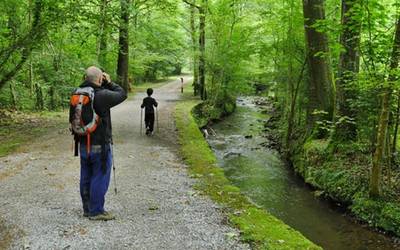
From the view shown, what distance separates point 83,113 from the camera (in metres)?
5.50

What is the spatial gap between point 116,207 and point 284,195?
4.72 meters

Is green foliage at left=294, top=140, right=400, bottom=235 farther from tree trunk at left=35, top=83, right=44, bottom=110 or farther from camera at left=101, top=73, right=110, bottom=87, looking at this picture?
tree trunk at left=35, top=83, right=44, bottom=110

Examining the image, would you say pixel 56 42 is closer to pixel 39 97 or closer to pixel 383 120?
pixel 39 97

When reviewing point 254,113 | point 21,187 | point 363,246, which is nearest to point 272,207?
point 363,246

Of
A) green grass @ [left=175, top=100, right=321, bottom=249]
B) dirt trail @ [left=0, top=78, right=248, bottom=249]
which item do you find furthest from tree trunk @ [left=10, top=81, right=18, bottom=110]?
green grass @ [left=175, top=100, right=321, bottom=249]

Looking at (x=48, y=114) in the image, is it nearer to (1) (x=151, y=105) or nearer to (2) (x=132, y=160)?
(1) (x=151, y=105)

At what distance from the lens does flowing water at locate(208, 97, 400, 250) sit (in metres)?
7.43

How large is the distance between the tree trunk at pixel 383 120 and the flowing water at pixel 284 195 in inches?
31.9

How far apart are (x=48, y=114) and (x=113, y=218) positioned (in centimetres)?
1313

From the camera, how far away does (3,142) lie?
11891 mm

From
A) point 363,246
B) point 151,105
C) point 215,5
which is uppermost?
point 215,5

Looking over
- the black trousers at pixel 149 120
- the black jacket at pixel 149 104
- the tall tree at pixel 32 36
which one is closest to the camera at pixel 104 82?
the black jacket at pixel 149 104

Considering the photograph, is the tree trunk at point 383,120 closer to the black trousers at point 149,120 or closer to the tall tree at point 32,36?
the black trousers at point 149,120

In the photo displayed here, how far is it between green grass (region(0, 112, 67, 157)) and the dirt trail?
88 cm
